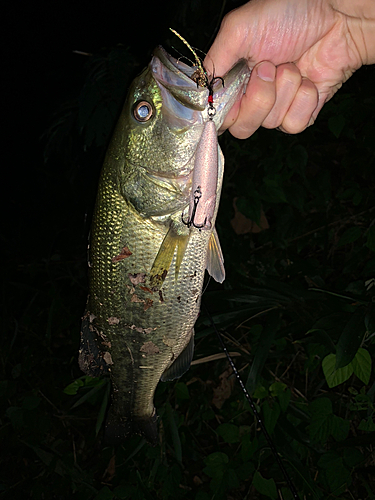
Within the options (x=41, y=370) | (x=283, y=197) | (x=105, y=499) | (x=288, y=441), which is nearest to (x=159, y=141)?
(x=283, y=197)

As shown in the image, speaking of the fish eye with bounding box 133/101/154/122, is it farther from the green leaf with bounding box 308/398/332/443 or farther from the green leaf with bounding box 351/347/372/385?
the green leaf with bounding box 308/398/332/443

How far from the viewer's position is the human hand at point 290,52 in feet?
4.98

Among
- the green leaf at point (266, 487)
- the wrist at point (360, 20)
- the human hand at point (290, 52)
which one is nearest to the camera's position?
the human hand at point (290, 52)

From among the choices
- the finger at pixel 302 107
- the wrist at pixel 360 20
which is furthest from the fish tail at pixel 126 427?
the wrist at pixel 360 20

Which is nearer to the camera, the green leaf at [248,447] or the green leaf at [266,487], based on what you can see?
the green leaf at [266,487]

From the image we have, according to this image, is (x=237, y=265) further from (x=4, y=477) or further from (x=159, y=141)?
(x=4, y=477)

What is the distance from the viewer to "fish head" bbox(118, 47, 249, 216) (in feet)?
4.29

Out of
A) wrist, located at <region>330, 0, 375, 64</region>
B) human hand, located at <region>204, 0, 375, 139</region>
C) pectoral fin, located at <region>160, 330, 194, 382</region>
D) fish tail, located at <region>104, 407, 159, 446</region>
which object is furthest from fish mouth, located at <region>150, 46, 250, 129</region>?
fish tail, located at <region>104, 407, 159, 446</region>

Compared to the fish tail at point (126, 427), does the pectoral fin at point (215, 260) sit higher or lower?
higher

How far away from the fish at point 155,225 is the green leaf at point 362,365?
3.41ft

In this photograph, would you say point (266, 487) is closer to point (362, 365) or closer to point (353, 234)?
point (362, 365)

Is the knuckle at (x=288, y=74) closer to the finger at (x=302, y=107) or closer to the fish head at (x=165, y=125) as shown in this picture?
the finger at (x=302, y=107)

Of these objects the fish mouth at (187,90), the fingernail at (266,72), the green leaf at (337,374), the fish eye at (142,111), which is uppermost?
the fingernail at (266,72)

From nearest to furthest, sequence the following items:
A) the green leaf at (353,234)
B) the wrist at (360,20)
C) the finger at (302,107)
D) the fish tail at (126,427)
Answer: the wrist at (360,20) → the finger at (302,107) → the fish tail at (126,427) → the green leaf at (353,234)
